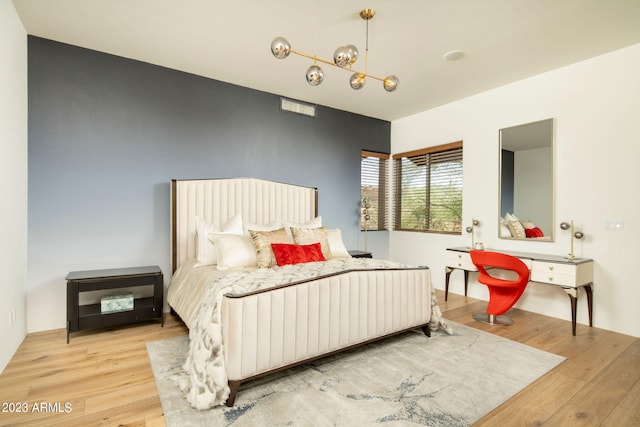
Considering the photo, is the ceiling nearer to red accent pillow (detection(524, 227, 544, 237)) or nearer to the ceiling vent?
the ceiling vent

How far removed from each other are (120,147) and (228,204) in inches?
50.8

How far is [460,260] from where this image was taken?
432 centimetres

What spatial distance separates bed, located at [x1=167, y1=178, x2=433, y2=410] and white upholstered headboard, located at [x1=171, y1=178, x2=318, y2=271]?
12mm

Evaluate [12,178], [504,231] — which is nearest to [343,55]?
[12,178]

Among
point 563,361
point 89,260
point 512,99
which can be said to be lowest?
point 563,361

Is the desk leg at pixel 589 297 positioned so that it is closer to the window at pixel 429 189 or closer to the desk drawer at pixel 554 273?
the desk drawer at pixel 554 273

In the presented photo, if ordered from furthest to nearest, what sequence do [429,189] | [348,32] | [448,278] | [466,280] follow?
[429,189] → [466,280] → [448,278] → [348,32]

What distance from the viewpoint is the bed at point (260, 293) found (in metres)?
2.02

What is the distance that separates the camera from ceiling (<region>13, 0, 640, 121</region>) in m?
2.61

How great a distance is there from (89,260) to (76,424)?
1.97 m

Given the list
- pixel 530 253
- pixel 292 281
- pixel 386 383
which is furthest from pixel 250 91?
pixel 530 253

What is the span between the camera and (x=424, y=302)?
310 centimetres

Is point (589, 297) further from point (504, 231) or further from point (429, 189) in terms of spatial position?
point (429, 189)

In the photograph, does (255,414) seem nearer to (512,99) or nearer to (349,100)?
(349,100)
